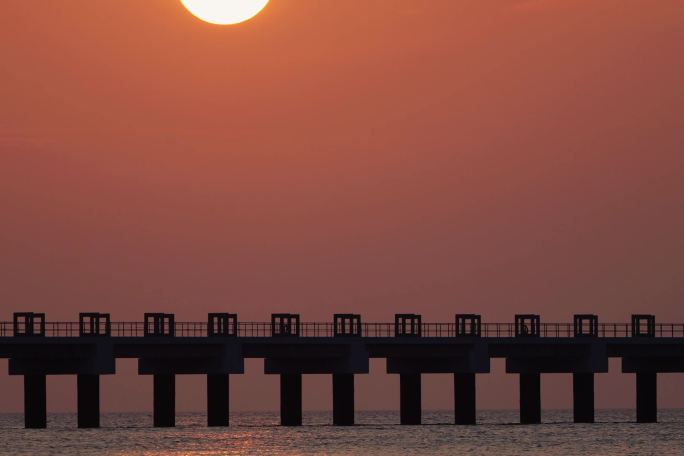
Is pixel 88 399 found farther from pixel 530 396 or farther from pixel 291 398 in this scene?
pixel 530 396

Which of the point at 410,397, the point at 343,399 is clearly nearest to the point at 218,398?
the point at 343,399

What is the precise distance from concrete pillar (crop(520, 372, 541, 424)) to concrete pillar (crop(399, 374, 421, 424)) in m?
8.59

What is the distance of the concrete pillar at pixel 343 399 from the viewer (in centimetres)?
13300

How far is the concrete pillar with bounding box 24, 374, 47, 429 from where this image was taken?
417ft

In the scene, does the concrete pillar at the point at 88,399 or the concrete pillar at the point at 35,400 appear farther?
the concrete pillar at the point at 35,400

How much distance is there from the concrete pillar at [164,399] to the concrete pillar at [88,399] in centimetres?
455

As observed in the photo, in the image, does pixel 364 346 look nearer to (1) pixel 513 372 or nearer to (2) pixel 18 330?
(1) pixel 513 372

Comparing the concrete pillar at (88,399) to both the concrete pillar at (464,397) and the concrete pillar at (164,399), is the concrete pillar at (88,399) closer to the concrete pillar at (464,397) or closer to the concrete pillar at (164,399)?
the concrete pillar at (164,399)

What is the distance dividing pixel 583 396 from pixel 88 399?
41.0m

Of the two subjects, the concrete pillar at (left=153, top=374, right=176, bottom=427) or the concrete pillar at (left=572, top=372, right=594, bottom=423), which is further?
the concrete pillar at (left=572, top=372, right=594, bottom=423)

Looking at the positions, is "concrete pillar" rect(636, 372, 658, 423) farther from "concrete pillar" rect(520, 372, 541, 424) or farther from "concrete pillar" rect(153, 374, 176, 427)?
"concrete pillar" rect(153, 374, 176, 427)

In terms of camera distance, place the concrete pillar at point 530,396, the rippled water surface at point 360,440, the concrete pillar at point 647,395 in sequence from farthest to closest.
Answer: the concrete pillar at point 647,395
the concrete pillar at point 530,396
the rippled water surface at point 360,440

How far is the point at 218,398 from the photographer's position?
130 metres

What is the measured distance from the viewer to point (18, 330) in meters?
123
